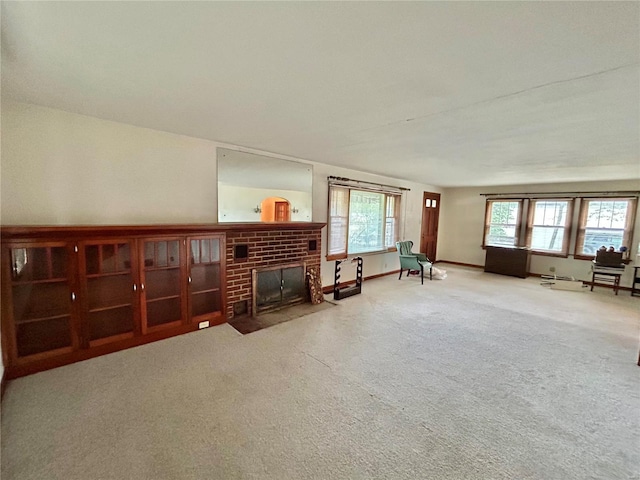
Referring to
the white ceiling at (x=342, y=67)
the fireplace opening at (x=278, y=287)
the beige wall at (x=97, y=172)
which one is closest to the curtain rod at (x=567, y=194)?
the white ceiling at (x=342, y=67)

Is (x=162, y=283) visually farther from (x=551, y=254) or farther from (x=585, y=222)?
(x=585, y=222)

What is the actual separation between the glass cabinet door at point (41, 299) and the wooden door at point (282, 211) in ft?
7.72

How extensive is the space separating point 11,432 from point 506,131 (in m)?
4.45

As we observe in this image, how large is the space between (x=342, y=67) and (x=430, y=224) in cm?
685

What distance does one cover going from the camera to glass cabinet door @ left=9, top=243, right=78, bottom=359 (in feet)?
7.23

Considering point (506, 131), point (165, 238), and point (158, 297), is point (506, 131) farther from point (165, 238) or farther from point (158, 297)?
point (158, 297)

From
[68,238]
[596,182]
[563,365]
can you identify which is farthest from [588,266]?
[68,238]

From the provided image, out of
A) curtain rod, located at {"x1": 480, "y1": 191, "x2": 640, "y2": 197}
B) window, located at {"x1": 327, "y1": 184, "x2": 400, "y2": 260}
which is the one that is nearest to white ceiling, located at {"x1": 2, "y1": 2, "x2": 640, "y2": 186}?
window, located at {"x1": 327, "y1": 184, "x2": 400, "y2": 260}

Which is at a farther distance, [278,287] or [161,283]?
[278,287]

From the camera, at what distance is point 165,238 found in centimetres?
283

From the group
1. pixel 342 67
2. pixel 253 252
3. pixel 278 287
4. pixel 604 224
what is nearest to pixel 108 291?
pixel 253 252

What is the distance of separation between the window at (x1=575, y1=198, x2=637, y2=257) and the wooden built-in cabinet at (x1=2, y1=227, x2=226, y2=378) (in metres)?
7.43

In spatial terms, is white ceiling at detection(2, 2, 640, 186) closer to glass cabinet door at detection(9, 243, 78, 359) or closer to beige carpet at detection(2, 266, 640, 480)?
glass cabinet door at detection(9, 243, 78, 359)

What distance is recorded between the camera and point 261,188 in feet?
12.6
